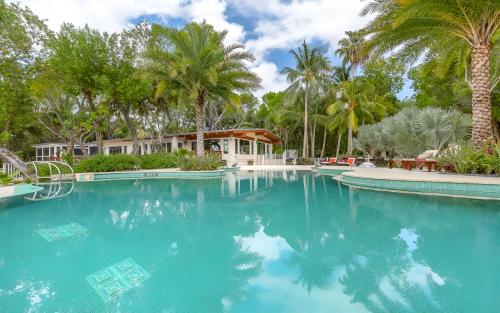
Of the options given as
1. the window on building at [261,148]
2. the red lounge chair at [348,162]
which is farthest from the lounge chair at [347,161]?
the window on building at [261,148]

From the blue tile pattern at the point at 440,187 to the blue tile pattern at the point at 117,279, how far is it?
8.46 meters

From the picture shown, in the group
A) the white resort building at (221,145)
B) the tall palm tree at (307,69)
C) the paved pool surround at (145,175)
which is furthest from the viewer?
the tall palm tree at (307,69)

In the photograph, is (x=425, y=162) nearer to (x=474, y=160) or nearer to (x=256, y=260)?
(x=474, y=160)

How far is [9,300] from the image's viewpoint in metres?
2.53

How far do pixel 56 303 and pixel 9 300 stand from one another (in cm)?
50

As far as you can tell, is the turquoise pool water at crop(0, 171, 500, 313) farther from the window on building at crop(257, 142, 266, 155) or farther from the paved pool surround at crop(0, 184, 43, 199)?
the window on building at crop(257, 142, 266, 155)

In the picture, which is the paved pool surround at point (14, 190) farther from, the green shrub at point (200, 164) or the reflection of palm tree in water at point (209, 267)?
the green shrub at point (200, 164)

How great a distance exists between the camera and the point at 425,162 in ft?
38.8

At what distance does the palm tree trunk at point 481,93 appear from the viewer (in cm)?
937

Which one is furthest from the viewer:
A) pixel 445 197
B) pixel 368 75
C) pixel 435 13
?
pixel 368 75

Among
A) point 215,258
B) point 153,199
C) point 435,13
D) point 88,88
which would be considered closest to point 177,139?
point 88,88

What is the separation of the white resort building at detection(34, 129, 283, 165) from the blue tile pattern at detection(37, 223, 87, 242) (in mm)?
17655

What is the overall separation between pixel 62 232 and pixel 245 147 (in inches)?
838

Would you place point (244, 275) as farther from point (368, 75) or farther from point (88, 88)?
point (368, 75)
